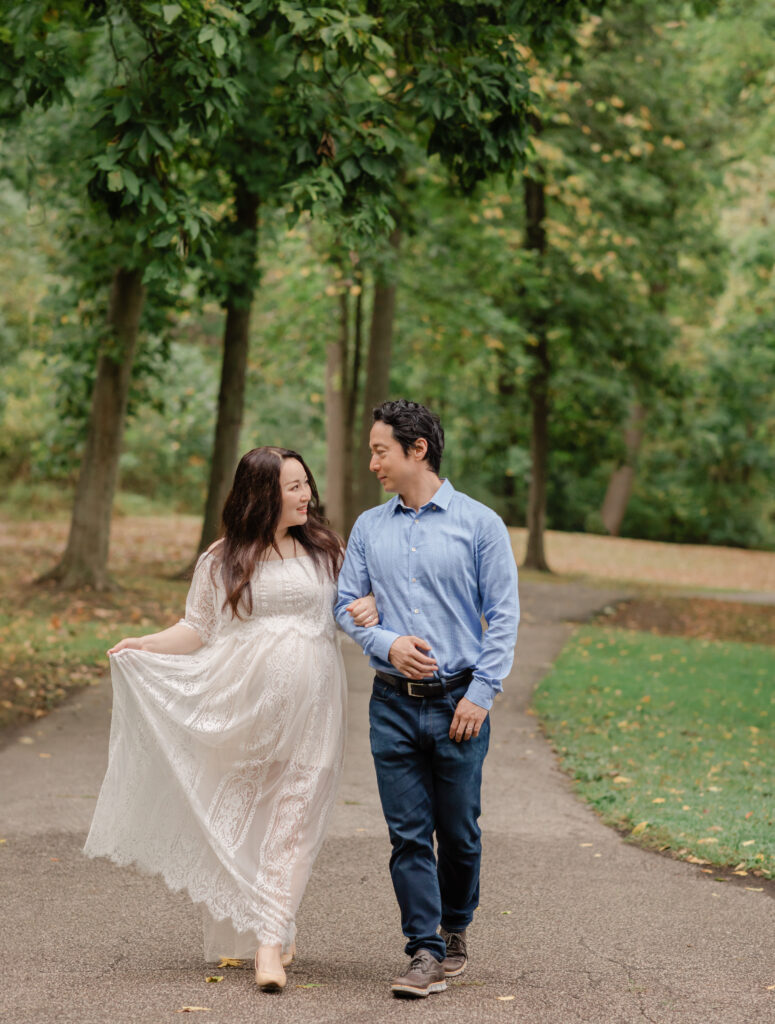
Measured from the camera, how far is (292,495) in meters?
4.39

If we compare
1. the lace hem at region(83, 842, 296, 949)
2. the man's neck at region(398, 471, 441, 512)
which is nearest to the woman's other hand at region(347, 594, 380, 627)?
the man's neck at region(398, 471, 441, 512)

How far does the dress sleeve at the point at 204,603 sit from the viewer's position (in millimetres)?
4469

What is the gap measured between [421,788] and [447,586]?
0.72 m

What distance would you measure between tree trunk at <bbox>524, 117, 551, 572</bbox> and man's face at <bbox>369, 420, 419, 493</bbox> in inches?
744

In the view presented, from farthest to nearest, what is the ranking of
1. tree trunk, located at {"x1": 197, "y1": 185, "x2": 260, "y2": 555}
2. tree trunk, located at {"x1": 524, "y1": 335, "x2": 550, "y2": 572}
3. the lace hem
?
tree trunk, located at {"x1": 524, "y1": 335, "x2": 550, "y2": 572}, tree trunk, located at {"x1": 197, "y1": 185, "x2": 260, "y2": 555}, the lace hem

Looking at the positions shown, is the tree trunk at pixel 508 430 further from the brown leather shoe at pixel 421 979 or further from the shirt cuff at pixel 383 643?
the brown leather shoe at pixel 421 979

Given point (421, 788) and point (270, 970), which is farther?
point (421, 788)

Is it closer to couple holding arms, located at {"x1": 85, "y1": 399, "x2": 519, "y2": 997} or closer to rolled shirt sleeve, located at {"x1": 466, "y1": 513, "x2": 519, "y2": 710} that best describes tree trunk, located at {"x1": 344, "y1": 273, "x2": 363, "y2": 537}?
couple holding arms, located at {"x1": 85, "y1": 399, "x2": 519, "y2": 997}

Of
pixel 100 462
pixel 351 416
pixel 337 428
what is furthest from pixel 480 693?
pixel 337 428

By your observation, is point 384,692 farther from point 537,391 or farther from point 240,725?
point 537,391

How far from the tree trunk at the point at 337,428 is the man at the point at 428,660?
20541mm

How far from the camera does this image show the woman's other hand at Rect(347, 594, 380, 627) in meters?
4.19

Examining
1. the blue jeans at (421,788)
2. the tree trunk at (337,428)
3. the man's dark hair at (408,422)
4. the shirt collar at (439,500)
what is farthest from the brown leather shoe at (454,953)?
the tree trunk at (337,428)

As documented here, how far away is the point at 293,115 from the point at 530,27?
6.44ft
